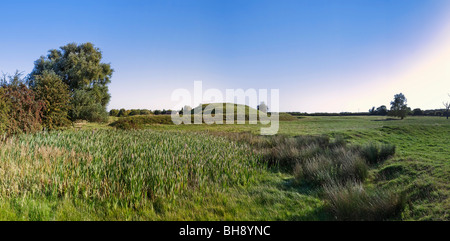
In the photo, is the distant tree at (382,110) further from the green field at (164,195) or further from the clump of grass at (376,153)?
the green field at (164,195)

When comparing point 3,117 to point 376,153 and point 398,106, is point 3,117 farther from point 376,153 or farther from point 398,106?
point 398,106

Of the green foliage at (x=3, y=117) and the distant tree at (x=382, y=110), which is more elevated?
the distant tree at (x=382, y=110)

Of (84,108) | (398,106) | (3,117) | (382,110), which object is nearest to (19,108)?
(3,117)

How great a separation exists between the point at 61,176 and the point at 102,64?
33.7 metres

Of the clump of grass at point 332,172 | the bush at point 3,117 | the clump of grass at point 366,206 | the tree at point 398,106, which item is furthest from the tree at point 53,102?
the tree at point 398,106

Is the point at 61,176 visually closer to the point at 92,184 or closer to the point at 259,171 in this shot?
the point at 92,184

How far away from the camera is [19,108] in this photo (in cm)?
1299

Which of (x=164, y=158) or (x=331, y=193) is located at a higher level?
(x=164, y=158)

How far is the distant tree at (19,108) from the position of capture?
498 inches

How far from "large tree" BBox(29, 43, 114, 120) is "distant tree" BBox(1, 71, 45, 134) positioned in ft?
41.6

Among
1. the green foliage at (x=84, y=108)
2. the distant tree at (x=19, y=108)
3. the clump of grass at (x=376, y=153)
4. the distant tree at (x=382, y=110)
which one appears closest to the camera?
the clump of grass at (x=376, y=153)

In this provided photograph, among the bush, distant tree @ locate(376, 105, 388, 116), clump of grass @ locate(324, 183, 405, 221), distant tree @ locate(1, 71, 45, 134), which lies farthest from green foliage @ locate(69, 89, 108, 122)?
distant tree @ locate(376, 105, 388, 116)

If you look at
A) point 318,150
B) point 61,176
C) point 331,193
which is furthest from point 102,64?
point 331,193
